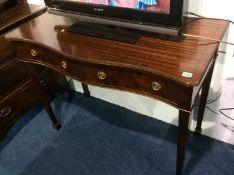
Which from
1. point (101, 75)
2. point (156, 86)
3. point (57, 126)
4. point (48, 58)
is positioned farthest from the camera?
point (57, 126)

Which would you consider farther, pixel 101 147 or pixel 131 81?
pixel 101 147

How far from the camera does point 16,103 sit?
1617mm

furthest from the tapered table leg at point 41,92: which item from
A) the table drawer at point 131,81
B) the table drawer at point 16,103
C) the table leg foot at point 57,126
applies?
the table drawer at point 131,81

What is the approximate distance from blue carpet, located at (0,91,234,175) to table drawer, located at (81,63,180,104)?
0.62m

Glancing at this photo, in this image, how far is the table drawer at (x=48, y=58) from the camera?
110cm

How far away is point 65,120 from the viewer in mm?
1802

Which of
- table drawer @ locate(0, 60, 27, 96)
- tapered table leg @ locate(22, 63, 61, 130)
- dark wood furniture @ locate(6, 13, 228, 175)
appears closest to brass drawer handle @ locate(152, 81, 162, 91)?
dark wood furniture @ locate(6, 13, 228, 175)

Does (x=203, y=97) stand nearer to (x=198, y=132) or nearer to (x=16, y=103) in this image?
(x=198, y=132)

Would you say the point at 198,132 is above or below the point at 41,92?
below

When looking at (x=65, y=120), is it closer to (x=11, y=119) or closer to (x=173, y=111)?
(x=11, y=119)

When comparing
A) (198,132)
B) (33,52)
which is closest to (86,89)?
(33,52)

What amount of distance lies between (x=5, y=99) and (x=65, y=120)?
1.45 ft

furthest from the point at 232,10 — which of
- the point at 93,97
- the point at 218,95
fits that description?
the point at 93,97

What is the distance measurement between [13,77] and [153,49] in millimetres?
962
